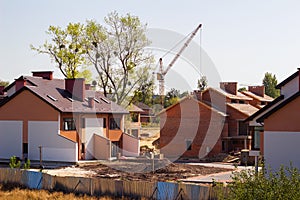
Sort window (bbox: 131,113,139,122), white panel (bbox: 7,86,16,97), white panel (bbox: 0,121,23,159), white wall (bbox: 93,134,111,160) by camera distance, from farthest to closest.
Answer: window (bbox: 131,113,139,122) → white wall (bbox: 93,134,111,160) → white panel (bbox: 7,86,16,97) → white panel (bbox: 0,121,23,159)

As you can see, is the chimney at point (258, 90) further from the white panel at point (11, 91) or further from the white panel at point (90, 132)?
the white panel at point (11, 91)

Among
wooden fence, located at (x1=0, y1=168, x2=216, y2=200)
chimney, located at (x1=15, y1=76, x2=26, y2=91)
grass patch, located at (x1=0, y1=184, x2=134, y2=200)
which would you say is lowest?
grass patch, located at (x1=0, y1=184, x2=134, y2=200)

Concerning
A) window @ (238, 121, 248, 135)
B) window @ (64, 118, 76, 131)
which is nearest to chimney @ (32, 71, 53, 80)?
window @ (64, 118, 76, 131)

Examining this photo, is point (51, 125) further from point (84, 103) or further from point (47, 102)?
point (84, 103)

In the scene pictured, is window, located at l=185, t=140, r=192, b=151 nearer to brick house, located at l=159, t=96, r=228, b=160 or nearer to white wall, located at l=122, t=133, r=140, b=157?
brick house, located at l=159, t=96, r=228, b=160

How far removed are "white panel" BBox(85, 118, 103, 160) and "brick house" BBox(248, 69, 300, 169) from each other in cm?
2032

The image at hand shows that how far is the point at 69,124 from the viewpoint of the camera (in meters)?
47.4

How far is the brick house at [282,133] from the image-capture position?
3144cm

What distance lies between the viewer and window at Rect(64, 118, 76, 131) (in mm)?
47062

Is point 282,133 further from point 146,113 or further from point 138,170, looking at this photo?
point 146,113

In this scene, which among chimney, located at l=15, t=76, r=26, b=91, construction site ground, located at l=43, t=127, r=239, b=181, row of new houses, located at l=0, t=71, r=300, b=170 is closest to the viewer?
construction site ground, located at l=43, t=127, r=239, b=181

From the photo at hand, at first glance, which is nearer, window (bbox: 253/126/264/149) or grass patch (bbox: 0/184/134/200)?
grass patch (bbox: 0/184/134/200)

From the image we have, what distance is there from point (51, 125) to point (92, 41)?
64.5ft

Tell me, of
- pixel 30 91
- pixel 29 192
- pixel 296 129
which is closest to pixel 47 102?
pixel 30 91
